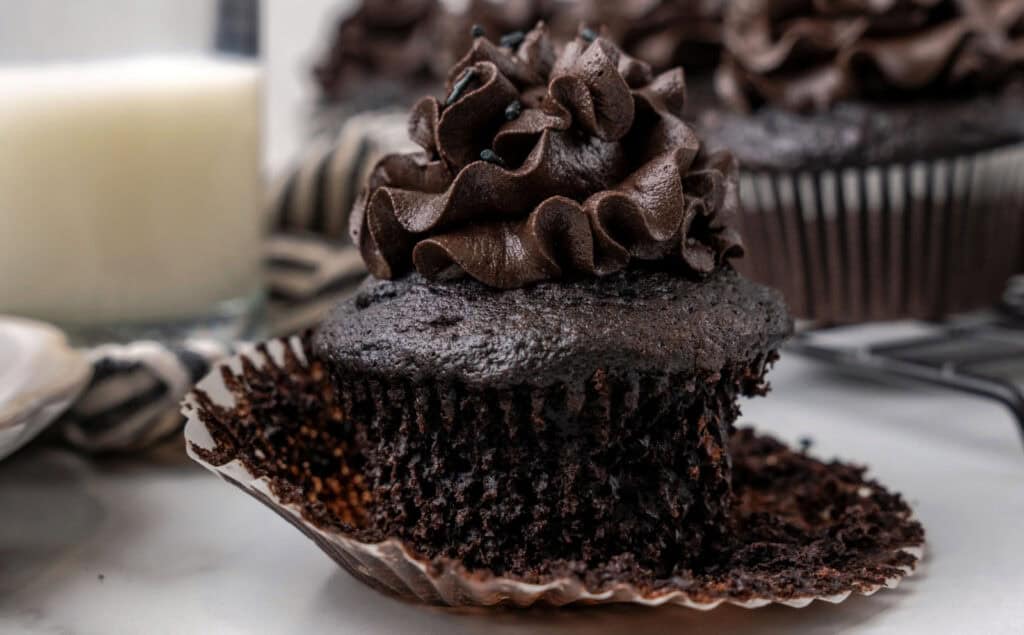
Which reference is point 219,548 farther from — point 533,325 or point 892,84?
point 892,84

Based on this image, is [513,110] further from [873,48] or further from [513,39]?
[873,48]

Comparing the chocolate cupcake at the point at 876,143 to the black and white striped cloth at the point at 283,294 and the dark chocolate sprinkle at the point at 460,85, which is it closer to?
the black and white striped cloth at the point at 283,294

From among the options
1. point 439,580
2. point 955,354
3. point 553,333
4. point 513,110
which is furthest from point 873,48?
point 439,580

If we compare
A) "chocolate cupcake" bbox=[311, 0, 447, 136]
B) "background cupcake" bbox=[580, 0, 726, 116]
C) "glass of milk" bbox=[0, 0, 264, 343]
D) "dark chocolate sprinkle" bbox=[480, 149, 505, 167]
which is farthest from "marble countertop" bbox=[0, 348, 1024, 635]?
"chocolate cupcake" bbox=[311, 0, 447, 136]

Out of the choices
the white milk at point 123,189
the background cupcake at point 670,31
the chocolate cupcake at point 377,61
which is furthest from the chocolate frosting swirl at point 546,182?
the chocolate cupcake at point 377,61

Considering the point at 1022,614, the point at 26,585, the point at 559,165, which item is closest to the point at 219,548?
the point at 26,585
